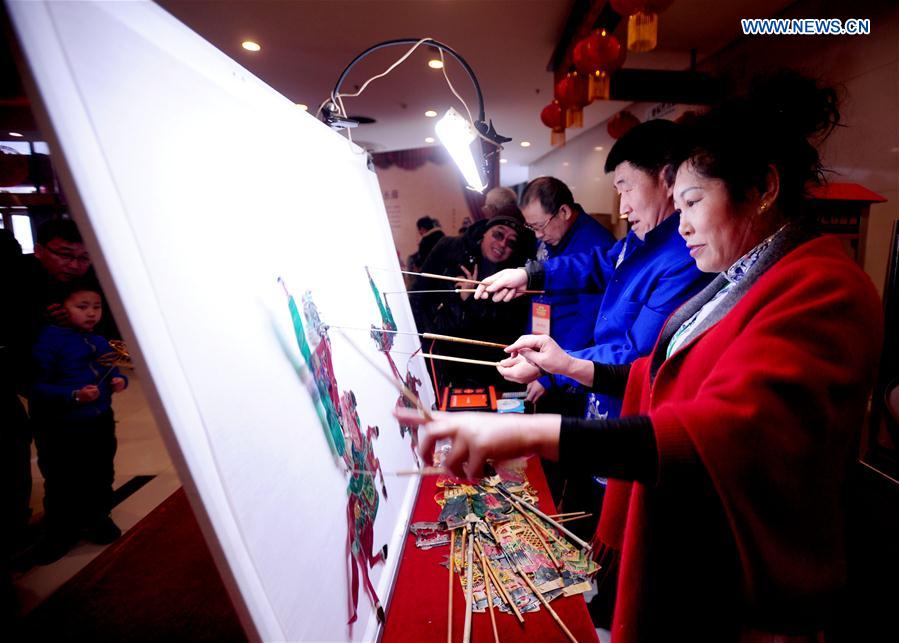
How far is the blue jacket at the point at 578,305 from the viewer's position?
1958 mm

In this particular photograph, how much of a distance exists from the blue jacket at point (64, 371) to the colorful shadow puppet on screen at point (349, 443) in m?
2.06

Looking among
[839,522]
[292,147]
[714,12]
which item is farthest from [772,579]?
[714,12]

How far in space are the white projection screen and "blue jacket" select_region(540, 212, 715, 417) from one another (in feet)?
2.82

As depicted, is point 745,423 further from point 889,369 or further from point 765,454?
point 889,369

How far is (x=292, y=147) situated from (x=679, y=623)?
116cm

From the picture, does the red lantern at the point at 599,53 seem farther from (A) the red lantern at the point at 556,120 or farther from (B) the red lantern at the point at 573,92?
(A) the red lantern at the point at 556,120

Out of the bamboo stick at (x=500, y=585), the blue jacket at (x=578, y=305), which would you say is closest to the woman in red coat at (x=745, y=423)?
the bamboo stick at (x=500, y=585)

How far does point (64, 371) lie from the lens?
2072mm

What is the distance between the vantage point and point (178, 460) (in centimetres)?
40

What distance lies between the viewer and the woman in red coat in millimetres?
569

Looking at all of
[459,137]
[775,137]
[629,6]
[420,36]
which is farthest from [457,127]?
[420,36]

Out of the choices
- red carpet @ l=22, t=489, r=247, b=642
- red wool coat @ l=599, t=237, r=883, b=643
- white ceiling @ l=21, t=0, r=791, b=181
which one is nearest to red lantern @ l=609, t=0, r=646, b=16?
white ceiling @ l=21, t=0, r=791, b=181

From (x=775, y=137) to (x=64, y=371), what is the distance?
288 centimetres

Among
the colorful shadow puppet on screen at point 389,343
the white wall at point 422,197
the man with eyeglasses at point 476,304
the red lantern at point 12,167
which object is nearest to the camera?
the colorful shadow puppet on screen at point 389,343
